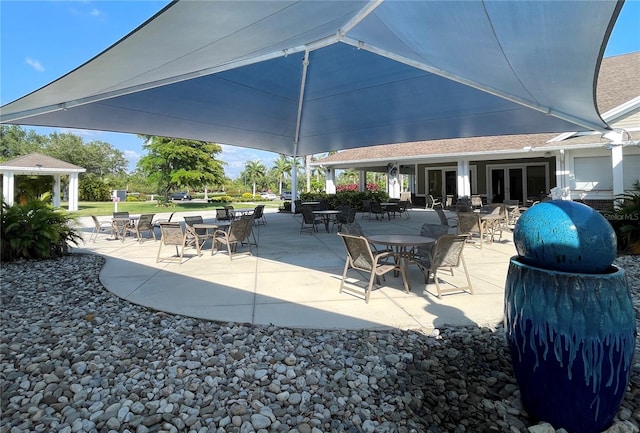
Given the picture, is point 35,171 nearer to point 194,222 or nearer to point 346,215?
point 194,222

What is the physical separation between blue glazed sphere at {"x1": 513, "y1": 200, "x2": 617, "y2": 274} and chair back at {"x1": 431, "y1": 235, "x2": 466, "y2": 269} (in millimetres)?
2345

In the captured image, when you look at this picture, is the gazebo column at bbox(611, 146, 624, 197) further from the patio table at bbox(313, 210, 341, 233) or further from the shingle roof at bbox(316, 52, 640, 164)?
the patio table at bbox(313, 210, 341, 233)

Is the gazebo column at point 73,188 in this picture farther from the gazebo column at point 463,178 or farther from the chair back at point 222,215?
the gazebo column at point 463,178

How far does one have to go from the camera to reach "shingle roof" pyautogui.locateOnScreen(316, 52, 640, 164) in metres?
13.4

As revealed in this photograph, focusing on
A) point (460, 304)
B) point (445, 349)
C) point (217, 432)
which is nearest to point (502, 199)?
point (460, 304)

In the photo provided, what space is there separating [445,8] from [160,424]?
14.2ft

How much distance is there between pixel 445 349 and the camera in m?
3.10

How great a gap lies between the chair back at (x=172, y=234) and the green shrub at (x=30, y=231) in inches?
89.6

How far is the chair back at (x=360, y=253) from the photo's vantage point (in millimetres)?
4438

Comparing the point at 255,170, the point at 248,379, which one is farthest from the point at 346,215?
the point at 255,170

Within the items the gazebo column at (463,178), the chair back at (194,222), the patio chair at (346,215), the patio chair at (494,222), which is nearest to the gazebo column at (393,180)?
the gazebo column at (463,178)

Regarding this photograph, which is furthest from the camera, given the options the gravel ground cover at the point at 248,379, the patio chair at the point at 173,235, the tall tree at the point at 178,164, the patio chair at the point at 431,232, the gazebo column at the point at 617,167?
the tall tree at the point at 178,164

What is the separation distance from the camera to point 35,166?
73.2ft

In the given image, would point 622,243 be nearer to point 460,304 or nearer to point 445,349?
point 460,304
